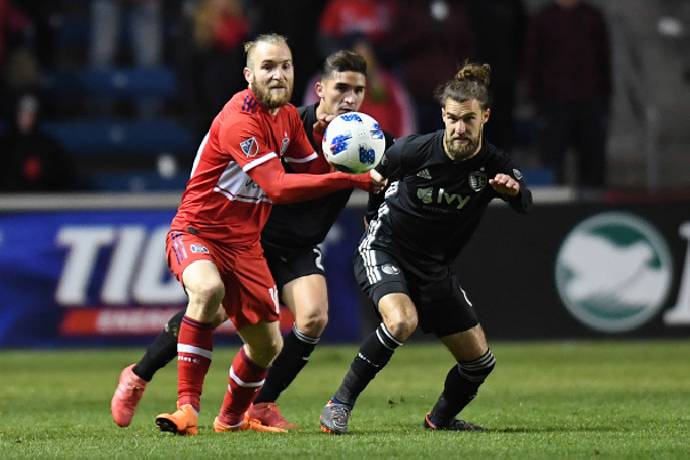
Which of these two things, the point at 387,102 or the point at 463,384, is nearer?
the point at 463,384

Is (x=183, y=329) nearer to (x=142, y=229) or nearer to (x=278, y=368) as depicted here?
(x=278, y=368)

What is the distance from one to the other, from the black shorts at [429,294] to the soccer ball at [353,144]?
0.75 m

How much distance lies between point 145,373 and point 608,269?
23.2 feet

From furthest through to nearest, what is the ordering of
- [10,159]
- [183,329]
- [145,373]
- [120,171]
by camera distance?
[120,171] < [10,159] < [145,373] < [183,329]

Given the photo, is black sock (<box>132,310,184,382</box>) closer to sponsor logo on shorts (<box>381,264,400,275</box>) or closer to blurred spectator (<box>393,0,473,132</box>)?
sponsor logo on shorts (<box>381,264,400,275</box>)

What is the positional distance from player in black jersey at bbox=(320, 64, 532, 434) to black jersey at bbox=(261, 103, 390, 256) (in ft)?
2.16

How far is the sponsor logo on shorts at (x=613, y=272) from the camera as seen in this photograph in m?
15.0

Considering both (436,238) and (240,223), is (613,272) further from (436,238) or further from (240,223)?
(240,223)

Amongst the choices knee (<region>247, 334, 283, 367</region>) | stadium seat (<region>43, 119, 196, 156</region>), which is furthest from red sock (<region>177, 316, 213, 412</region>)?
A: stadium seat (<region>43, 119, 196, 156</region>)

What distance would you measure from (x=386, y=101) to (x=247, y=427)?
25.0 feet

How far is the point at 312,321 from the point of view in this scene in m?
9.13

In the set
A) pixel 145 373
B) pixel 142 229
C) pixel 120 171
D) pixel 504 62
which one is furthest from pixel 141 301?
pixel 145 373

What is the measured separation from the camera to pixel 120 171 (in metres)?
18.4

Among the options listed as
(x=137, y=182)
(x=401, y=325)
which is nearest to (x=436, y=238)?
(x=401, y=325)
